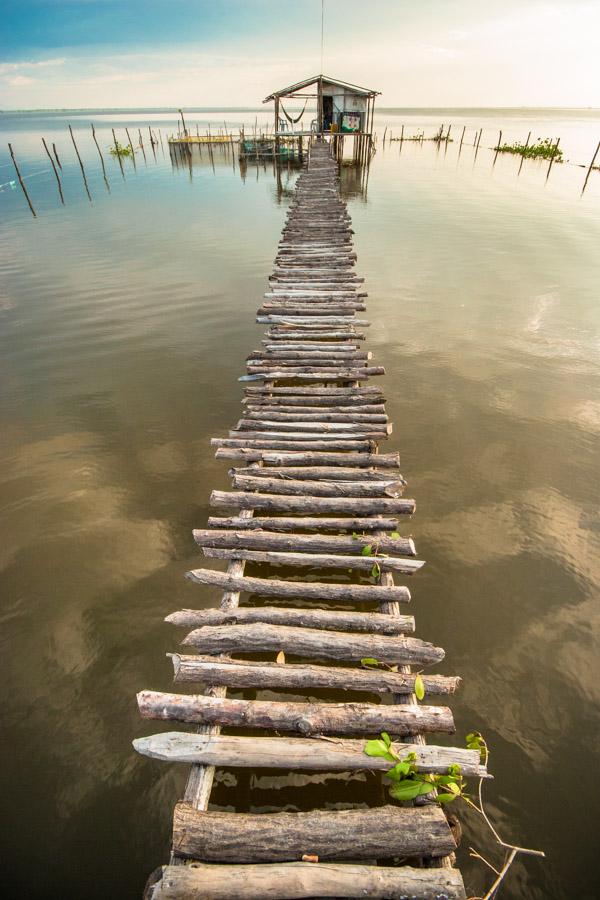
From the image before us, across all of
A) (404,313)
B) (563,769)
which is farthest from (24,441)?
(404,313)

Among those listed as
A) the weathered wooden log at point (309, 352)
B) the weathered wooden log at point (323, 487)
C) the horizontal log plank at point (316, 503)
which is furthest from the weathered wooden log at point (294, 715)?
the weathered wooden log at point (309, 352)

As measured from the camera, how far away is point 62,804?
360cm

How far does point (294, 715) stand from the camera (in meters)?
3.17

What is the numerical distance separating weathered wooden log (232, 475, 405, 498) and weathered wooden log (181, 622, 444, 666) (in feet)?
6.27

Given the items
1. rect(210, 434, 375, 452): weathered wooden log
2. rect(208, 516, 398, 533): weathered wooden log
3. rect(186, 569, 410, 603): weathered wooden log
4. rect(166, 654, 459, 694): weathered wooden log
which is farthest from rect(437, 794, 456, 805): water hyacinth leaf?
rect(210, 434, 375, 452): weathered wooden log

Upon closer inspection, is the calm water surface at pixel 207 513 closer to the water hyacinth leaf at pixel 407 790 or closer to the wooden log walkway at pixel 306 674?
the wooden log walkway at pixel 306 674

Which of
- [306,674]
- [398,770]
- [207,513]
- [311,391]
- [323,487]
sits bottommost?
[207,513]

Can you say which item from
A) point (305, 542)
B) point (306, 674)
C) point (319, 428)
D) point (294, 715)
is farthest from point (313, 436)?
point (294, 715)

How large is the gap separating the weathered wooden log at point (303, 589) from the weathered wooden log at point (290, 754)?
1350mm

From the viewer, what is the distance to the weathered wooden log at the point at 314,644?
3645mm

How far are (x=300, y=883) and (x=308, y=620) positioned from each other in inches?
69.6

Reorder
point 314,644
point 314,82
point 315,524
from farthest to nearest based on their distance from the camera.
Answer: point 314,82, point 315,524, point 314,644

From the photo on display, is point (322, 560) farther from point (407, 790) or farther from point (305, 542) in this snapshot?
point (407, 790)

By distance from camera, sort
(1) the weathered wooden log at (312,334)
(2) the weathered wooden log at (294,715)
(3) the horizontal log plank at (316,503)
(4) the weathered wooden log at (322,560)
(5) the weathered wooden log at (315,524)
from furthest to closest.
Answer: (1) the weathered wooden log at (312,334) < (3) the horizontal log plank at (316,503) < (5) the weathered wooden log at (315,524) < (4) the weathered wooden log at (322,560) < (2) the weathered wooden log at (294,715)
